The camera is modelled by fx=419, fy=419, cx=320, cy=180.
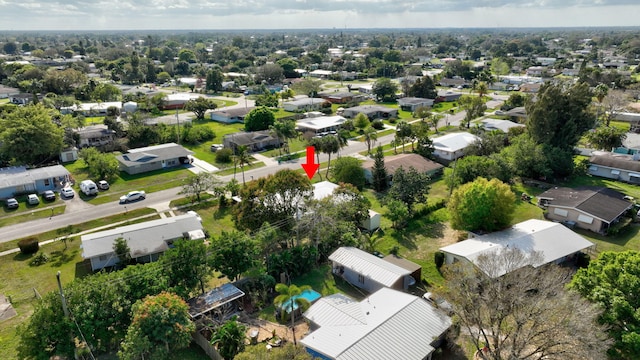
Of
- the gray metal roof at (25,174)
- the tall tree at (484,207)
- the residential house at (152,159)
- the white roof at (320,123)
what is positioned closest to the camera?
the tall tree at (484,207)

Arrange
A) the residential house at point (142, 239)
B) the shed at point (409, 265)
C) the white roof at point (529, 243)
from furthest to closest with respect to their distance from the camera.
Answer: the residential house at point (142, 239) → the white roof at point (529, 243) → the shed at point (409, 265)

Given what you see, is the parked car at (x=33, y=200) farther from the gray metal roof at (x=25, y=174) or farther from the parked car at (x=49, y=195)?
the gray metal roof at (x=25, y=174)

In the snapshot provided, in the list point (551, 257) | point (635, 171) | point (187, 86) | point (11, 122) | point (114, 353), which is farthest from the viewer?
point (187, 86)

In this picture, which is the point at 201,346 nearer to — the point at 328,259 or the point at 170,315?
the point at 170,315

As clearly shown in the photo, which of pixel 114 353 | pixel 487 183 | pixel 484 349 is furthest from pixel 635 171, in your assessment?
pixel 114 353

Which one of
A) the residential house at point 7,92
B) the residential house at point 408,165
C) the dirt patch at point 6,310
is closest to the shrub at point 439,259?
the residential house at point 408,165

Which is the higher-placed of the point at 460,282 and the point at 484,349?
the point at 460,282

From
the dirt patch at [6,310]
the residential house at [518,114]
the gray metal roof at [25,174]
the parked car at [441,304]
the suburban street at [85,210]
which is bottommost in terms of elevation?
the dirt patch at [6,310]
